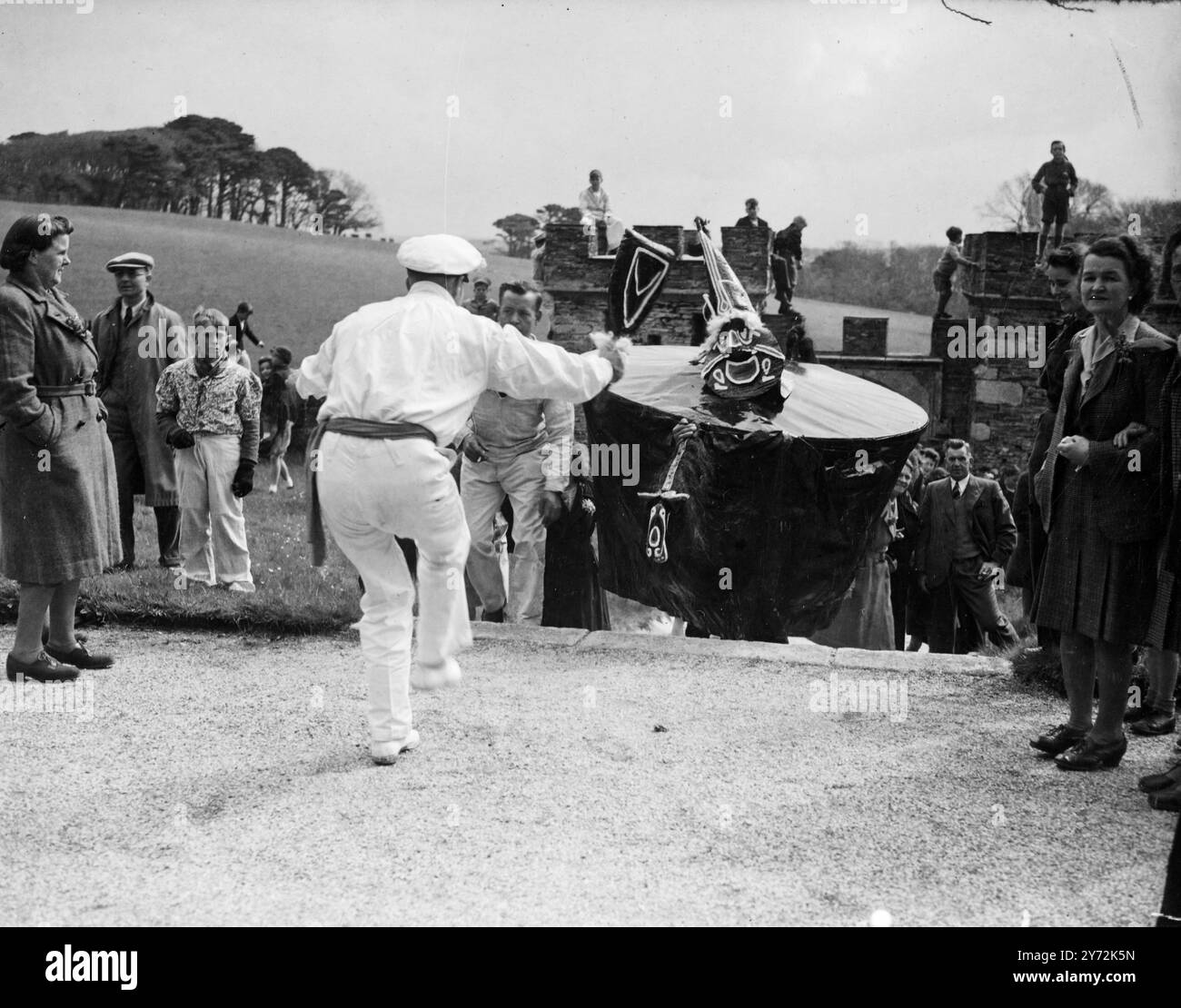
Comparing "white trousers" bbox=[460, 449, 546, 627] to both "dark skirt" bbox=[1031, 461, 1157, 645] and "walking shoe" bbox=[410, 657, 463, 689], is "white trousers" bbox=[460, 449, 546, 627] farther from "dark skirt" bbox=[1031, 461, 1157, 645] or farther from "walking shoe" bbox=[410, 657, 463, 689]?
"dark skirt" bbox=[1031, 461, 1157, 645]

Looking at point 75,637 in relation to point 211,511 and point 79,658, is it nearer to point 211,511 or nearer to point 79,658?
point 79,658

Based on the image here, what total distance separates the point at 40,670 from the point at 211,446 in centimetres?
253

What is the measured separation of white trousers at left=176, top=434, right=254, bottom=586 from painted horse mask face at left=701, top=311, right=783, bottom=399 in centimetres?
313

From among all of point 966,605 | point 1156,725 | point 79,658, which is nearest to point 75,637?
point 79,658

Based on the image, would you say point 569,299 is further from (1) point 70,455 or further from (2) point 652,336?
(1) point 70,455

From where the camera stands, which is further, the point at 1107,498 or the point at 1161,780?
the point at 1107,498

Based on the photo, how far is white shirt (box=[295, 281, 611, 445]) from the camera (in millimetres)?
4387

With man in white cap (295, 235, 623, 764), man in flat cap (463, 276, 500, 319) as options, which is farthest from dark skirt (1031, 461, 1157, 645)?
man in flat cap (463, 276, 500, 319)

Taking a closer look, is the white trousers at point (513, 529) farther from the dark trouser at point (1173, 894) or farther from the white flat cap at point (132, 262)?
the dark trouser at point (1173, 894)

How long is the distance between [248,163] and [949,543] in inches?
729

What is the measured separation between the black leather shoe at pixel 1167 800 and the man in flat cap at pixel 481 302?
1024 centimetres

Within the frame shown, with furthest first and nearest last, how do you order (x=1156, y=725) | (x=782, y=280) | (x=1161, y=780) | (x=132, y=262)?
1. (x=782, y=280)
2. (x=132, y=262)
3. (x=1156, y=725)
4. (x=1161, y=780)

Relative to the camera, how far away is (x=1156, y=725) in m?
5.16
